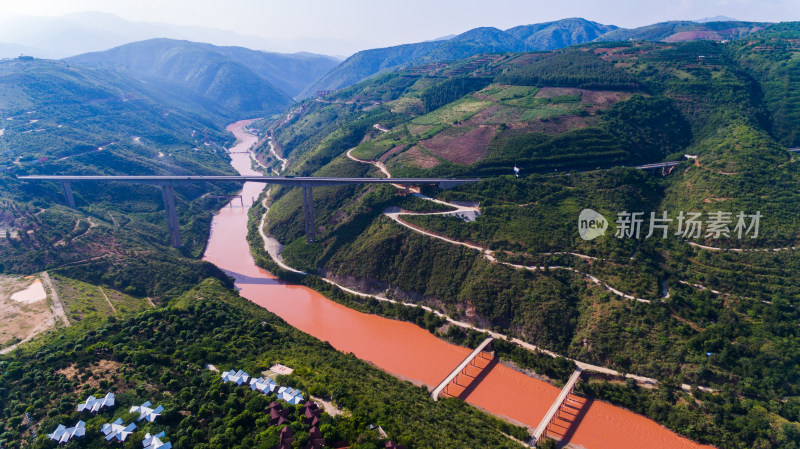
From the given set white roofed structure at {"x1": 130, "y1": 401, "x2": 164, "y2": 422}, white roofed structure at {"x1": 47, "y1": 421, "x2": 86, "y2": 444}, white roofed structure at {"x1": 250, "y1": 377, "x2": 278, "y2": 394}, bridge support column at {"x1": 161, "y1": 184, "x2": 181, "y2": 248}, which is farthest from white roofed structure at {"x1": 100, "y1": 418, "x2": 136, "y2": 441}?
bridge support column at {"x1": 161, "y1": 184, "x2": 181, "y2": 248}

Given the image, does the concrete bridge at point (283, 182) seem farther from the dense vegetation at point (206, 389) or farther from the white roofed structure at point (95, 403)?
the white roofed structure at point (95, 403)

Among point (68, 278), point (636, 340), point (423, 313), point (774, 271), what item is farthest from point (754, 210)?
point (68, 278)

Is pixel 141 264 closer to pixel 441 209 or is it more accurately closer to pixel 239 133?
pixel 441 209

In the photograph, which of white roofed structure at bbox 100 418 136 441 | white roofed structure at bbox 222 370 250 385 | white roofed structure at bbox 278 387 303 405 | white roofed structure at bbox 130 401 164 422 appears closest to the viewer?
white roofed structure at bbox 100 418 136 441

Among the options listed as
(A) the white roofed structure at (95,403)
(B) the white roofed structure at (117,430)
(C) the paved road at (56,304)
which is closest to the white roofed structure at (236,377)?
(B) the white roofed structure at (117,430)

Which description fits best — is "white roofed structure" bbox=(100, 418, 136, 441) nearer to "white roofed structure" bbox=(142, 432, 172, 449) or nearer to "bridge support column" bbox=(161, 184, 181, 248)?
"white roofed structure" bbox=(142, 432, 172, 449)

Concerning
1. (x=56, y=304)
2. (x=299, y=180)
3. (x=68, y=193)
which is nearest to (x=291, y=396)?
(x=56, y=304)
